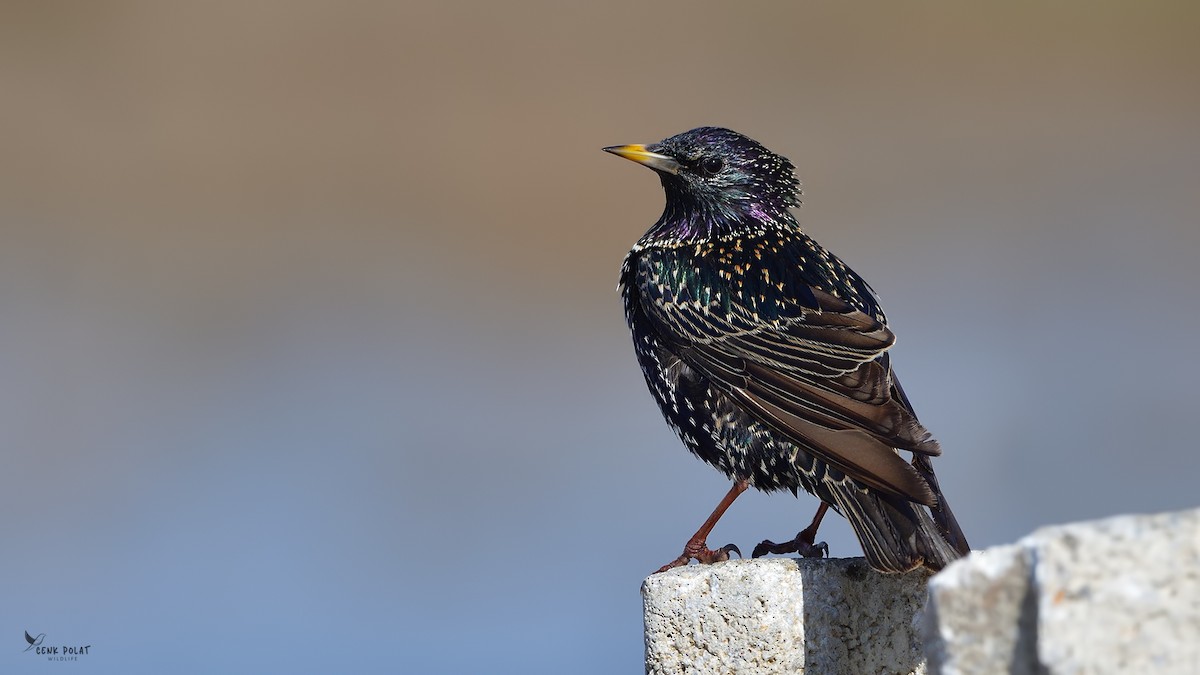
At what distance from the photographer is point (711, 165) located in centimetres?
243

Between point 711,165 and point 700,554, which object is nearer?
point 700,554

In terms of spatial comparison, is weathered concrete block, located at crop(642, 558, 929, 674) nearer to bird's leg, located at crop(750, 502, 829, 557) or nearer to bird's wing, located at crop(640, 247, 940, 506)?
bird's wing, located at crop(640, 247, 940, 506)

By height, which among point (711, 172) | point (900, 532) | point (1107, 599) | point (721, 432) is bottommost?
point (1107, 599)

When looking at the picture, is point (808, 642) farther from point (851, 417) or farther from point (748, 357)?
point (748, 357)

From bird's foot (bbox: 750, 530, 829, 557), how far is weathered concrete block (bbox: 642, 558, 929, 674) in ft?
1.08

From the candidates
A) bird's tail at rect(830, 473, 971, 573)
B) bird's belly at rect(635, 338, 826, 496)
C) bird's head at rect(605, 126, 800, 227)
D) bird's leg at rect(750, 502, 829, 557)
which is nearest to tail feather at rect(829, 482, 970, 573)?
bird's tail at rect(830, 473, 971, 573)

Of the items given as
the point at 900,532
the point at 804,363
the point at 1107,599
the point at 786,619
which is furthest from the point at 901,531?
the point at 1107,599

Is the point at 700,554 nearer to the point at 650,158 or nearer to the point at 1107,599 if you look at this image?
the point at 650,158

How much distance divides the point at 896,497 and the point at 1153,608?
3.09 ft

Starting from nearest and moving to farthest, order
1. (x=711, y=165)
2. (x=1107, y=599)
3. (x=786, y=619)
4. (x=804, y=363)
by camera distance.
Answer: (x=1107, y=599) < (x=786, y=619) < (x=804, y=363) < (x=711, y=165)

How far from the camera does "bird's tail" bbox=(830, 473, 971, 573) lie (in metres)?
1.70

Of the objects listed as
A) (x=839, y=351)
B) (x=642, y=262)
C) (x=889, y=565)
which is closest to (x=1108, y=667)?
(x=889, y=565)

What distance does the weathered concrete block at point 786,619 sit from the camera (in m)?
1.69

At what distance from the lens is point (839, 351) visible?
6.49 ft
